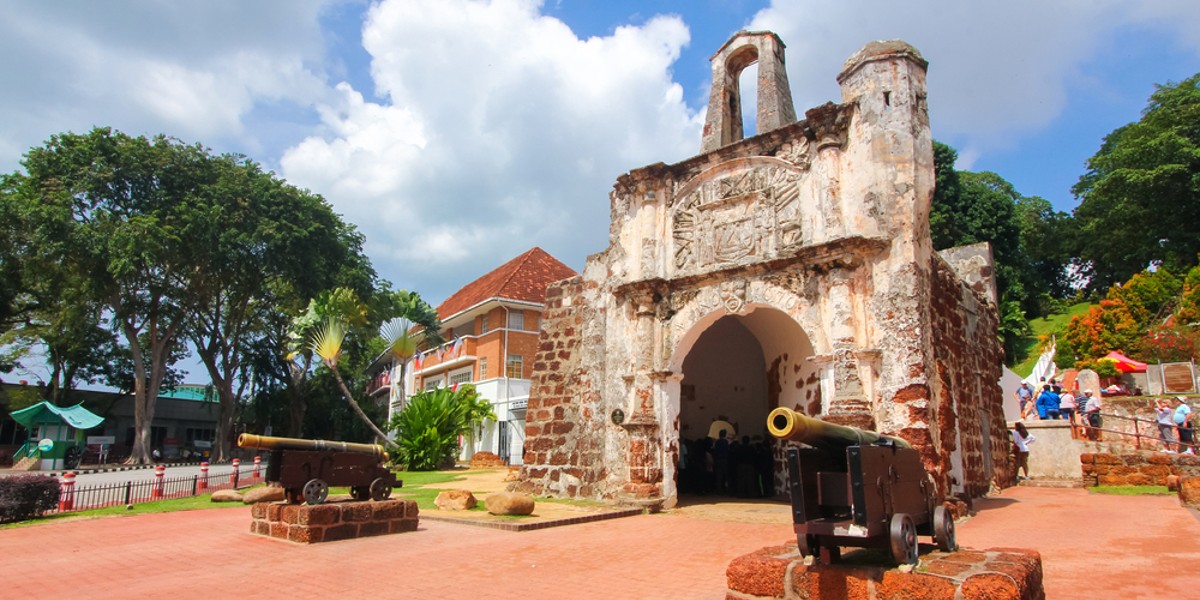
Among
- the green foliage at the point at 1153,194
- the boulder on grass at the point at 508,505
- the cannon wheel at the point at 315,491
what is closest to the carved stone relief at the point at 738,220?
the boulder on grass at the point at 508,505

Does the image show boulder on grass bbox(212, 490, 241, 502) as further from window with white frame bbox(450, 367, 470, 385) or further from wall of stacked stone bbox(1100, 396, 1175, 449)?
wall of stacked stone bbox(1100, 396, 1175, 449)

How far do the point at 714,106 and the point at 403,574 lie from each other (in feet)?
33.3

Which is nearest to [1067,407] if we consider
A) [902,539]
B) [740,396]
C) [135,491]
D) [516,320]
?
[740,396]

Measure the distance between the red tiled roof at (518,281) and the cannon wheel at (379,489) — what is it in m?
17.5

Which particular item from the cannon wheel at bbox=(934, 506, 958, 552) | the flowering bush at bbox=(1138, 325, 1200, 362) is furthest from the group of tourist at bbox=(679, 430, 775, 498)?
the flowering bush at bbox=(1138, 325, 1200, 362)

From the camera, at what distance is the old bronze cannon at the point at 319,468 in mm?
8211

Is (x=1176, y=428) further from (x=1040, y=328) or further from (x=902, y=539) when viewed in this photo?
(x=1040, y=328)

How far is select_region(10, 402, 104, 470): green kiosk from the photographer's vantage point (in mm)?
24172

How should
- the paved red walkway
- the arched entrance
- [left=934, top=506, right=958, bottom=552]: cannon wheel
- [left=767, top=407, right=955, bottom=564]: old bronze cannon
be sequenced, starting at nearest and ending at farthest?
[left=767, top=407, right=955, bottom=564]: old bronze cannon < [left=934, top=506, right=958, bottom=552]: cannon wheel < the paved red walkway < the arched entrance

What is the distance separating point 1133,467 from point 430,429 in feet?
56.1

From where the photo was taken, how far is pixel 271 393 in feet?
112

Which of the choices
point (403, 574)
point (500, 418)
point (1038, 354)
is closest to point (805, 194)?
point (403, 574)

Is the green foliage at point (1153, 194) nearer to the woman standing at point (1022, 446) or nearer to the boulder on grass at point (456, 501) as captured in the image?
the woman standing at point (1022, 446)

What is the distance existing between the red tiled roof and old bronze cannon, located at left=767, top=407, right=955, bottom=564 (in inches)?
885
